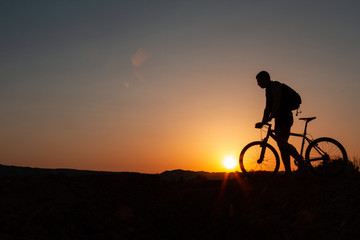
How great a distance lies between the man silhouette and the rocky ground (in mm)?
629

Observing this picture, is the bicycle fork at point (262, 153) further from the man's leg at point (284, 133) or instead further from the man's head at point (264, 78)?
the man's head at point (264, 78)

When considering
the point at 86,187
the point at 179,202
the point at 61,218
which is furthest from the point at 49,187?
the point at 179,202

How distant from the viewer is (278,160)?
860 cm

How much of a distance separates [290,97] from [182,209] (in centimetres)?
366

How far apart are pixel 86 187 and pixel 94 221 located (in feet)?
5.82

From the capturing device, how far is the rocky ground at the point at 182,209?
6.54 m

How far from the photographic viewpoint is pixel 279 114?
8.49 metres

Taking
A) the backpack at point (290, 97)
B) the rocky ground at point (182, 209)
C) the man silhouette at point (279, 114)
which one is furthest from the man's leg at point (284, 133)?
the rocky ground at point (182, 209)

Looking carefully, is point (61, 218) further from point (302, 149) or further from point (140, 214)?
point (302, 149)

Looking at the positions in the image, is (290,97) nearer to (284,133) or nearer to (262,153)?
(284,133)

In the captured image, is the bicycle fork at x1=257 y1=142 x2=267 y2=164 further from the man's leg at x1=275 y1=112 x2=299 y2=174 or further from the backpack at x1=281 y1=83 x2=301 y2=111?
the backpack at x1=281 y1=83 x2=301 y2=111

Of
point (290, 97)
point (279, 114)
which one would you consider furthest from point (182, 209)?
point (290, 97)

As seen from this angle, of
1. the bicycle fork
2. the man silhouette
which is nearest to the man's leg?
the man silhouette

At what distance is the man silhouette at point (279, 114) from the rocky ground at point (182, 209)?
0.63 metres
